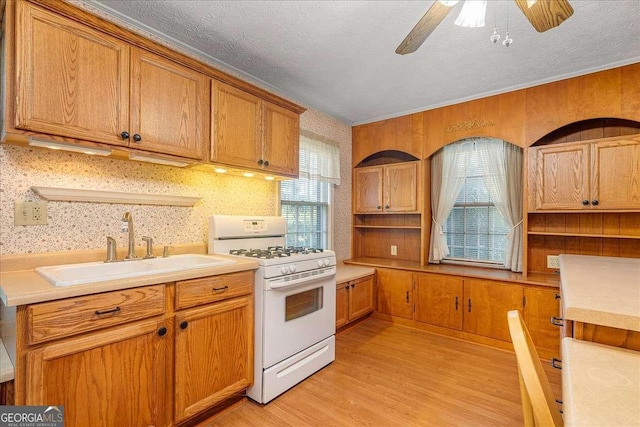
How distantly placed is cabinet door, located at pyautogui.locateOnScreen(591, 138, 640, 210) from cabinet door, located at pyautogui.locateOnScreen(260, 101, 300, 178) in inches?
100.0

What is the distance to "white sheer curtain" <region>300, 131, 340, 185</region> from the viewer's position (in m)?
3.35

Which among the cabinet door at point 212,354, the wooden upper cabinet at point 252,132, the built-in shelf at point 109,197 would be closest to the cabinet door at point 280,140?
the wooden upper cabinet at point 252,132

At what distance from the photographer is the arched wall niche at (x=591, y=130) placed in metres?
2.64

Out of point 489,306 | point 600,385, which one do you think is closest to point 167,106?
point 600,385

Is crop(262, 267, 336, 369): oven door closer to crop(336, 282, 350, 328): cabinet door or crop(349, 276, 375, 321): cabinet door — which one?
crop(336, 282, 350, 328): cabinet door

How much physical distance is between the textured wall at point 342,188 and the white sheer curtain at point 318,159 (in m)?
0.16

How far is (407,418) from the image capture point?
186cm

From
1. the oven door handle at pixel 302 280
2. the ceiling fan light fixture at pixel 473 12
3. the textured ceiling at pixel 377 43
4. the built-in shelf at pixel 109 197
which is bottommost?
the oven door handle at pixel 302 280

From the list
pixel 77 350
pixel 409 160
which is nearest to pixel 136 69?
pixel 77 350

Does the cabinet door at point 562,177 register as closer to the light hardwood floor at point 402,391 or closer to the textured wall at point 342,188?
the light hardwood floor at point 402,391

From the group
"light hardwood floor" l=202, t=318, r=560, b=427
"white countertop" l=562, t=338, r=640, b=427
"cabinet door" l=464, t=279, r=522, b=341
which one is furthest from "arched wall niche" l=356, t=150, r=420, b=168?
"white countertop" l=562, t=338, r=640, b=427

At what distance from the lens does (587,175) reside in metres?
2.58

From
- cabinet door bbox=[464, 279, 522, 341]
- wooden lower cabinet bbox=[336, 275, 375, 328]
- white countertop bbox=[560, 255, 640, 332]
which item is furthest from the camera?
wooden lower cabinet bbox=[336, 275, 375, 328]

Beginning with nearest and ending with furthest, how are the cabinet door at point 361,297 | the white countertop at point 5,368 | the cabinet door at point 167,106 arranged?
the white countertop at point 5,368, the cabinet door at point 167,106, the cabinet door at point 361,297
